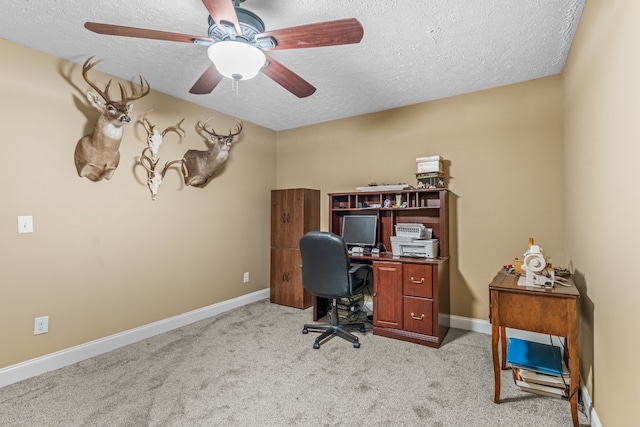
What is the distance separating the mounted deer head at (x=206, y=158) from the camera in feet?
11.1

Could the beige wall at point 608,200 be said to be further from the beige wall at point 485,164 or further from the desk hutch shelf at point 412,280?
the desk hutch shelf at point 412,280

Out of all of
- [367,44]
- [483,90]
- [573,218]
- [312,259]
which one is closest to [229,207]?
[312,259]

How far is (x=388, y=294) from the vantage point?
2.93 m

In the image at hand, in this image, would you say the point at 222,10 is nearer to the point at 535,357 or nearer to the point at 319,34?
the point at 319,34

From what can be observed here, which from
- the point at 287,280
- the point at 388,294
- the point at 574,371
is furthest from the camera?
the point at 287,280

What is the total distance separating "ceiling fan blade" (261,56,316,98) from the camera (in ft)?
6.36

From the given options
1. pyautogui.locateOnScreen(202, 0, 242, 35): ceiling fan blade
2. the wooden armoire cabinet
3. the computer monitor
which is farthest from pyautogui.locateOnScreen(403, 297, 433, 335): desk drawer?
pyautogui.locateOnScreen(202, 0, 242, 35): ceiling fan blade

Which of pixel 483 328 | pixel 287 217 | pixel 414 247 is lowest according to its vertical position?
pixel 483 328

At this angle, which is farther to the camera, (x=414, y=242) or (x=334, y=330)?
(x=414, y=242)

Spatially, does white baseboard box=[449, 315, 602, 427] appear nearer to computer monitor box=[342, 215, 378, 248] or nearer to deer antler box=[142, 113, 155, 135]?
computer monitor box=[342, 215, 378, 248]

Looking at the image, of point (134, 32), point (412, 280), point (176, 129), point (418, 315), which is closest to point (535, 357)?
point (418, 315)

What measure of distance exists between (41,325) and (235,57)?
249cm

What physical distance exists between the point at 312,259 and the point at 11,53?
9.03 feet

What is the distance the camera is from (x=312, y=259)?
2770 mm
